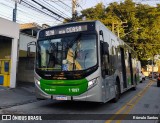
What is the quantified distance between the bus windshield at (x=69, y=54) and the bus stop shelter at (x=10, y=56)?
7.42 m

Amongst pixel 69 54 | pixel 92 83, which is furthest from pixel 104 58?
pixel 69 54

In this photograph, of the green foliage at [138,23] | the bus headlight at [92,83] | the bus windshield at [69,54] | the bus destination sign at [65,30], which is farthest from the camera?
the green foliage at [138,23]

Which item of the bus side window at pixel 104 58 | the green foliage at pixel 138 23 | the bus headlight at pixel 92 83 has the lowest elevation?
the bus headlight at pixel 92 83

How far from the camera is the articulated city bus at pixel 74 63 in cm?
963

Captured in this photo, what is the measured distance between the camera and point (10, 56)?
18828 mm

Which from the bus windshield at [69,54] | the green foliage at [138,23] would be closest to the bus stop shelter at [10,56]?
the bus windshield at [69,54]

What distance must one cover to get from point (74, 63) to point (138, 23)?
120 ft

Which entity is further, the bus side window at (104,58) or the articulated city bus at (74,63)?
the bus side window at (104,58)

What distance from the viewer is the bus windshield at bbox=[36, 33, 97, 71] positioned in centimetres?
975

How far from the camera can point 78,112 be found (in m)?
9.78

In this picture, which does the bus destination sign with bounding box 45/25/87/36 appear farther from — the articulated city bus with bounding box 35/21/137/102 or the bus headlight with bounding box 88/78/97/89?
the bus headlight with bounding box 88/78/97/89

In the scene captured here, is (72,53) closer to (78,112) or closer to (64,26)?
(64,26)

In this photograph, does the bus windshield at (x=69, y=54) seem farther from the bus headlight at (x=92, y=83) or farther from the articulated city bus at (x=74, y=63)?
the bus headlight at (x=92, y=83)

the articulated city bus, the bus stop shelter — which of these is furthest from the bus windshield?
the bus stop shelter
